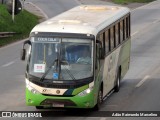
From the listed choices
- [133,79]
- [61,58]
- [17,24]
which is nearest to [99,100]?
[61,58]

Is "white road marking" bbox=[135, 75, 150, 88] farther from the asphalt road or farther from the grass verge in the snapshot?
the grass verge

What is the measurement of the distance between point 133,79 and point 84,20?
21.7 ft

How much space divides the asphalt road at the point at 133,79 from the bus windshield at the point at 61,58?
1.34 metres

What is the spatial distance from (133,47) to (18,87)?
1338 cm

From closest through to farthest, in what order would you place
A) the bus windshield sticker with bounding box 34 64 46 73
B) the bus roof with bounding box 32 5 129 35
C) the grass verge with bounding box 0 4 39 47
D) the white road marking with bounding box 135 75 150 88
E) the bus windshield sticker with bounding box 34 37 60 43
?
the bus windshield sticker with bounding box 34 64 46 73, the bus windshield sticker with bounding box 34 37 60 43, the bus roof with bounding box 32 5 129 35, the white road marking with bounding box 135 75 150 88, the grass verge with bounding box 0 4 39 47

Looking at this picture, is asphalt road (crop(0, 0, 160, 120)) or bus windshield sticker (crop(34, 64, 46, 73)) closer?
bus windshield sticker (crop(34, 64, 46, 73))

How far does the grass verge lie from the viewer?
4159 centimetres

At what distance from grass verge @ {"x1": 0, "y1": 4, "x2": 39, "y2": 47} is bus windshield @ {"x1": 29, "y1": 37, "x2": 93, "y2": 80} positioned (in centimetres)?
1866

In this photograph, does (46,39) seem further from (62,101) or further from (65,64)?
(62,101)

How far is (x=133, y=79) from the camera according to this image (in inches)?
1112

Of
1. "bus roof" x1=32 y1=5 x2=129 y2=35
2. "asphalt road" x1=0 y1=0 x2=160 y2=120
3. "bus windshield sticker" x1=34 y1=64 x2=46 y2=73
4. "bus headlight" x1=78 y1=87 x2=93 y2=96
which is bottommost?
"asphalt road" x1=0 y1=0 x2=160 y2=120

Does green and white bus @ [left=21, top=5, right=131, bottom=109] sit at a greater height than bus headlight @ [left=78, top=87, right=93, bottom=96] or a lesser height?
greater

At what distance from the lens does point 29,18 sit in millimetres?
47812

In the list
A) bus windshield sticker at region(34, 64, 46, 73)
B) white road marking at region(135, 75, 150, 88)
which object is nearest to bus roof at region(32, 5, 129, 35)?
bus windshield sticker at region(34, 64, 46, 73)
